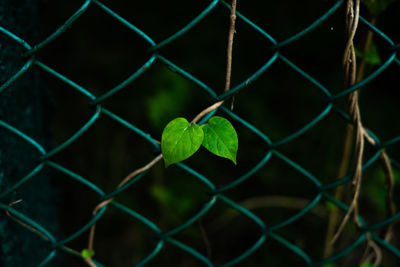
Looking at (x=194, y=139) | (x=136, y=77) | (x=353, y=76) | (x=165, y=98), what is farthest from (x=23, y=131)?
(x=353, y=76)

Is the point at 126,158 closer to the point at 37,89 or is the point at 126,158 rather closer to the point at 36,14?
the point at 37,89

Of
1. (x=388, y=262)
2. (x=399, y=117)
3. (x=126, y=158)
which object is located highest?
(x=126, y=158)

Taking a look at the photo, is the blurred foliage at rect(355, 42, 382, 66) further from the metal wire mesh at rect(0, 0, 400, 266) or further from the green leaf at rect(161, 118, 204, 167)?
the green leaf at rect(161, 118, 204, 167)

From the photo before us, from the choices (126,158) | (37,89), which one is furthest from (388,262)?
(37,89)

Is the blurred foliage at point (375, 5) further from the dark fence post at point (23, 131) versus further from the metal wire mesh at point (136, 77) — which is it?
the dark fence post at point (23, 131)

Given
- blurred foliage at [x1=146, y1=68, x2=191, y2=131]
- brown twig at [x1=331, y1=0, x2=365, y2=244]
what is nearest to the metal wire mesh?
brown twig at [x1=331, y1=0, x2=365, y2=244]

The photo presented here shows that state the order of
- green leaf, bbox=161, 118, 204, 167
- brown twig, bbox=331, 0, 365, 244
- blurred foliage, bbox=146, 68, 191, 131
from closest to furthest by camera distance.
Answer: green leaf, bbox=161, 118, 204, 167 → brown twig, bbox=331, 0, 365, 244 → blurred foliage, bbox=146, 68, 191, 131
